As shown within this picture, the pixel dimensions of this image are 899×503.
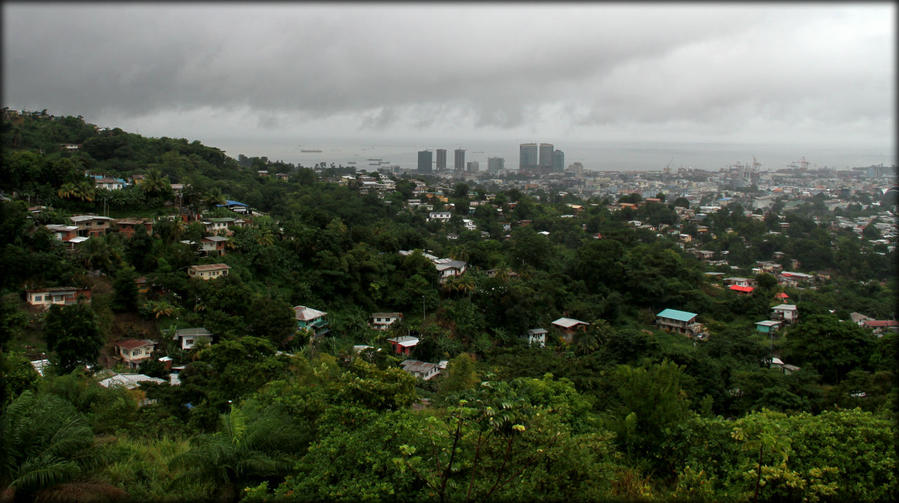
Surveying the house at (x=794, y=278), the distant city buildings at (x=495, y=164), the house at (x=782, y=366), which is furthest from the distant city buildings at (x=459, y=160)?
the house at (x=782, y=366)

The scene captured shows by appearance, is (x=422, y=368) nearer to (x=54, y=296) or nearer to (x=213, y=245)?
(x=213, y=245)

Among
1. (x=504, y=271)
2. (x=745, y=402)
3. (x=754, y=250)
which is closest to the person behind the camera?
(x=745, y=402)

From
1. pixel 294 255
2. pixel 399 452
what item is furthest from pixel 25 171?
pixel 399 452

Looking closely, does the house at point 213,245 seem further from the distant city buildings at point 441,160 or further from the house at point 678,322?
the distant city buildings at point 441,160

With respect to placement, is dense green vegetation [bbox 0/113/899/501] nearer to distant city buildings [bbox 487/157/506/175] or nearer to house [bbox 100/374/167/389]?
house [bbox 100/374/167/389]

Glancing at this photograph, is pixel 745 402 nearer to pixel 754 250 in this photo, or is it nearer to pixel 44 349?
pixel 44 349

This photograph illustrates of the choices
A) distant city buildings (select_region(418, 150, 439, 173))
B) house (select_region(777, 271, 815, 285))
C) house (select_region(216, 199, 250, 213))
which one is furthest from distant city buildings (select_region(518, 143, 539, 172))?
house (select_region(216, 199, 250, 213))

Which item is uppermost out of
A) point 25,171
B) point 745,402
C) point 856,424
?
point 25,171
